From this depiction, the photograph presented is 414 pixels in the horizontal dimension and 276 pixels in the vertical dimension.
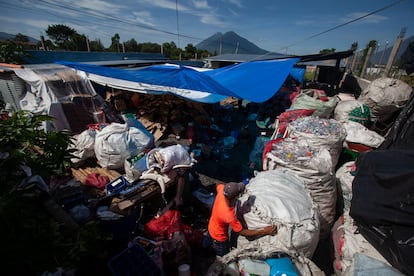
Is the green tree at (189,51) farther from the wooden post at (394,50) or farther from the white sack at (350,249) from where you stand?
the white sack at (350,249)

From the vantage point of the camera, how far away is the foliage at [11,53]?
23.0ft

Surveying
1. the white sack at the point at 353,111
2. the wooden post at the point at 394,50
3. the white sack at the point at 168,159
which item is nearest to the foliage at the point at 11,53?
the white sack at the point at 168,159

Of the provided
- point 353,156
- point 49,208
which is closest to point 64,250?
point 49,208

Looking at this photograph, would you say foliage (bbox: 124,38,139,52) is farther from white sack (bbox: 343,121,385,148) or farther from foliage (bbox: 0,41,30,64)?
white sack (bbox: 343,121,385,148)

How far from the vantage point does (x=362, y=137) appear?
3547mm

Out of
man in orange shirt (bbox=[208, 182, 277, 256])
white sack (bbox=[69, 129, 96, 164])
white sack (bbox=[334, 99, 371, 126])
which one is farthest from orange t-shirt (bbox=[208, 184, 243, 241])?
white sack (bbox=[334, 99, 371, 126])

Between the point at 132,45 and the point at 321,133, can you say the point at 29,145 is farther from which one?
the point at 132,45

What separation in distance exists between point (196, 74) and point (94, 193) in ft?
11.3

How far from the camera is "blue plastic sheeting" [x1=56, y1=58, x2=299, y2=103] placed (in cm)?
390

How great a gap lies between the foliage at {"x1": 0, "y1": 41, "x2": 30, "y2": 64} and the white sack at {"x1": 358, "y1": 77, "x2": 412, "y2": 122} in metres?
11.9

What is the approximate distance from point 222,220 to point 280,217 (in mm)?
574

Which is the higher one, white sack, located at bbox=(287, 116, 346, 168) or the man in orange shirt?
white sack, located at bbox=(287, 116, 346, 168)

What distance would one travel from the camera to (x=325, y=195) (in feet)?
8.55

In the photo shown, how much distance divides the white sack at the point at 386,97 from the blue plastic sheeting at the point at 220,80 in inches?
85.2
